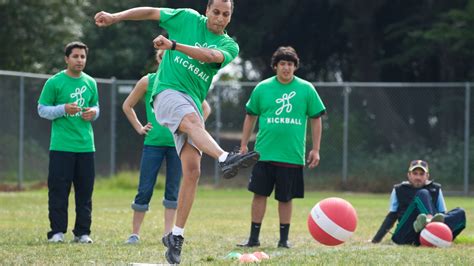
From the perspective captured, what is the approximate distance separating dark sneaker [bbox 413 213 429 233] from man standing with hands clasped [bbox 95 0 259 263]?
321 centimetres

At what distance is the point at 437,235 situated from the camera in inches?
392

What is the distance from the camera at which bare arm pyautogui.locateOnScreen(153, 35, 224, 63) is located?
7.25 meters

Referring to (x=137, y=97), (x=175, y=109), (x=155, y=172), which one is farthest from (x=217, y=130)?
(x=175, y=109)

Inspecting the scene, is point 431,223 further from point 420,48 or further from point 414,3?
point 414,3

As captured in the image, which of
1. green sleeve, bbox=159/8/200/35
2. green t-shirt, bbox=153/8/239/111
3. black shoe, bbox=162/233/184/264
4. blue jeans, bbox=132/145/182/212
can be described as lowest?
black shoe, bbox=162/233/184/264

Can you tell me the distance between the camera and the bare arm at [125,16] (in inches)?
304

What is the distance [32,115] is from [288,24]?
1282cm

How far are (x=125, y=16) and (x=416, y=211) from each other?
4.30 m

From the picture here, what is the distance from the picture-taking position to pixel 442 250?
9500mm

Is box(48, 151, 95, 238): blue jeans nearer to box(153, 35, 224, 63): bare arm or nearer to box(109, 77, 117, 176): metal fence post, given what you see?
box(153, 35, 224, 63): bare arm

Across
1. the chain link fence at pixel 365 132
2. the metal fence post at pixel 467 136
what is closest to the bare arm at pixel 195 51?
the chain link fence at pixel 365 132

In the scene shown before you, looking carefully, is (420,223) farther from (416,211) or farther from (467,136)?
(467,136)

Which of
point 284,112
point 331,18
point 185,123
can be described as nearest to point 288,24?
point 331,18

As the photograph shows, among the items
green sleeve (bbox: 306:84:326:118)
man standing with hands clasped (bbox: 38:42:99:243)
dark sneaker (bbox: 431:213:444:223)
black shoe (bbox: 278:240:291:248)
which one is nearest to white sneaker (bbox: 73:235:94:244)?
man standing with hands clasped (bbox: 38:42:99:243)
